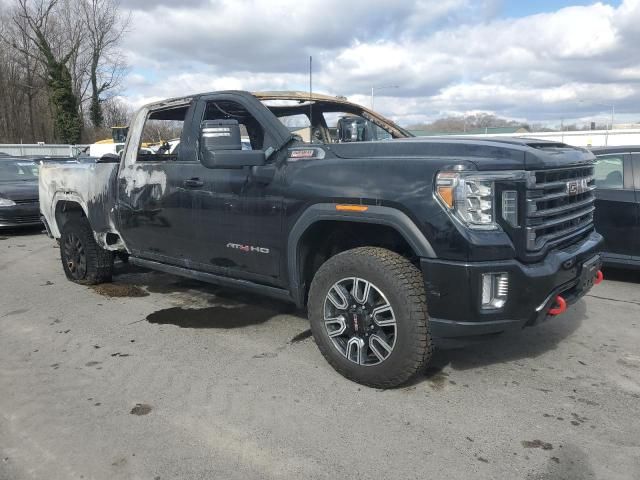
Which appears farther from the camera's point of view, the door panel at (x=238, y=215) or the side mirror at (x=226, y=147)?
the door panel at (x=238, y=215)

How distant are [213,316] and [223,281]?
756 mm

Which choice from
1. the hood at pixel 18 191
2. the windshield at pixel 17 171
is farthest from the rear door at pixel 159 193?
the windshield at pixel 17 171

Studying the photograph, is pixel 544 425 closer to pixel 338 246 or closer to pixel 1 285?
pixel 338 246

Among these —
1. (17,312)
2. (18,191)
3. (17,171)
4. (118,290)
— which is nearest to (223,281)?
(118,290)

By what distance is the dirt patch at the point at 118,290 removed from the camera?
5.94 metres

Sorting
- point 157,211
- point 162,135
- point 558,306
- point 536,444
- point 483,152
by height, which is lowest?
point 536,444

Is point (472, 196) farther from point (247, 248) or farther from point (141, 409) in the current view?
point (141, 409)

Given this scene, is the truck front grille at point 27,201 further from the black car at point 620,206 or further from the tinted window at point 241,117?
the black car at point 620,206

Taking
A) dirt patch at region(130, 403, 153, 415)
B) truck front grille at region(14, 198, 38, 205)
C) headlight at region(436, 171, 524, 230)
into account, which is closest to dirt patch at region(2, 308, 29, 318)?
dirt patch at region(130, 403, 153, 415)

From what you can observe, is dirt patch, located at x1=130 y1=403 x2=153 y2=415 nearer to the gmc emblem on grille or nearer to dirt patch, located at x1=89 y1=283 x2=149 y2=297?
dirt patch, located at x1=89 y1=283 x2=149 y2=297

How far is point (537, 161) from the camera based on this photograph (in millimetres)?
3109

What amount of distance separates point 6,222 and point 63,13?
135 ft

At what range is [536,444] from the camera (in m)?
2.86

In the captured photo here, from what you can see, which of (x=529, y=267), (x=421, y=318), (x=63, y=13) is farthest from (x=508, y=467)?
(x=63, y=13)
